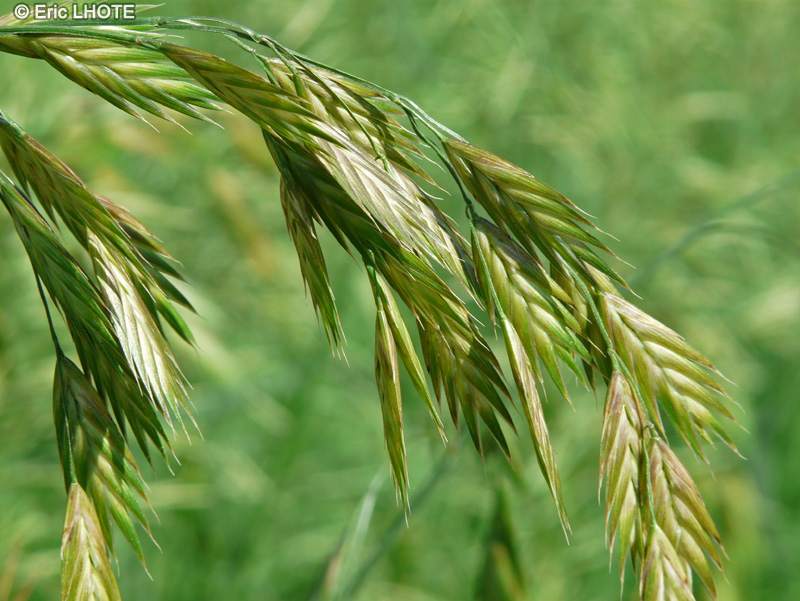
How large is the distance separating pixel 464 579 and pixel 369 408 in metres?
0.43

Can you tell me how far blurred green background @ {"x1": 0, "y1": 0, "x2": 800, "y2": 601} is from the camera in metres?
1.29

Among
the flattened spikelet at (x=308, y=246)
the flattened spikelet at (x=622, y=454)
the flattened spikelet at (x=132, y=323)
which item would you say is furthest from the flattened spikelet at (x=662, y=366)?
the flattened spikelet at (x=132, y=323)

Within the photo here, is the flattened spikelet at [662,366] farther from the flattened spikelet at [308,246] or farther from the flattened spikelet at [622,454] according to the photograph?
the flattened spikelet at [308,246]

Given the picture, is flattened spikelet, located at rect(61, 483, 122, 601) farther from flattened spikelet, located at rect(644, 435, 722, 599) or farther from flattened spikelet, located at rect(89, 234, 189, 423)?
flattened spikelet, located at rect(644, 435, 722, 599)

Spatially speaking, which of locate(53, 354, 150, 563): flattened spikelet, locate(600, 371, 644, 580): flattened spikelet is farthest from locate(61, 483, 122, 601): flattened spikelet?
locate(600, 371, 644, 580): flattened spikelet

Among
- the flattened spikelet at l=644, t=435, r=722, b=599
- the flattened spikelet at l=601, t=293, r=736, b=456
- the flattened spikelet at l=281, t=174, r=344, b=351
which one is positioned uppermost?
the flattened spikelet at l=281, t=174, r=344, b=351

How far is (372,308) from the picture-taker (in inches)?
67.9

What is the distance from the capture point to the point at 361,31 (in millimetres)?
2232

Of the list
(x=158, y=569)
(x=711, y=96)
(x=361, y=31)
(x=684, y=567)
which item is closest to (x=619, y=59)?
(x=711, y=96)

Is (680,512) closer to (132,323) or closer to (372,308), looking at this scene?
(132,323)

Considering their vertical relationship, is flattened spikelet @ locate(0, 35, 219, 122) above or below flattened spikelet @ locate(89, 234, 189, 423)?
above

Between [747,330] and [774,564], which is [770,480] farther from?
[747,330]

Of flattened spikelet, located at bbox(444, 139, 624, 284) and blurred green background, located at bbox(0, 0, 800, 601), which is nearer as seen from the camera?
flattened spikelet, located at bbox(444, 139, 624, 284)

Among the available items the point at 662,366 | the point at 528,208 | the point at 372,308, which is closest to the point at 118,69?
the point at 528,208
